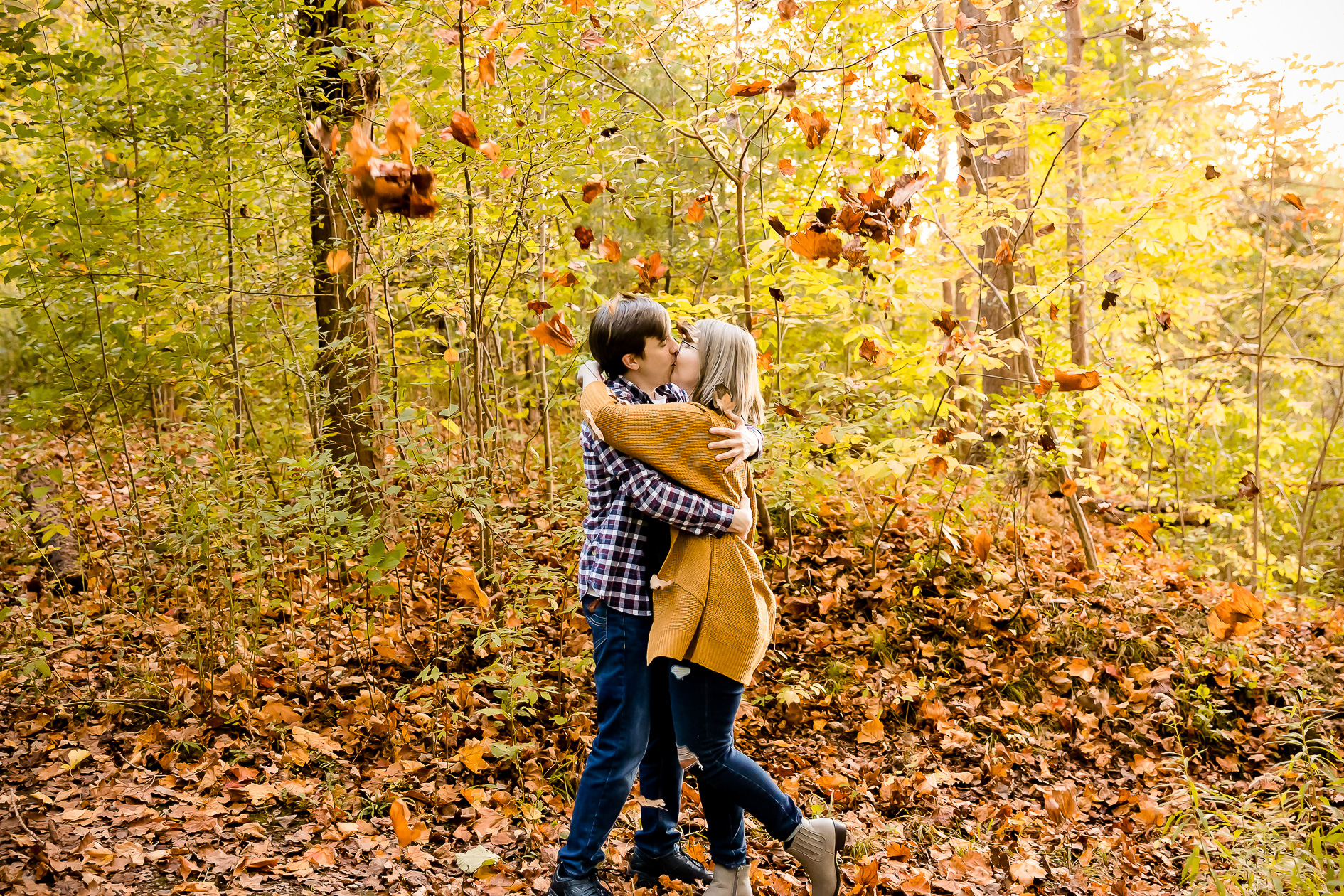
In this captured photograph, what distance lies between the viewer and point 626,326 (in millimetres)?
2486

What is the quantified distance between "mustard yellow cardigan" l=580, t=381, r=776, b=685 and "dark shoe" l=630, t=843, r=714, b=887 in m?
0.78

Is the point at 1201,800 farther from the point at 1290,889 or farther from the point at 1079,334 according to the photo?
the point at 1079,334

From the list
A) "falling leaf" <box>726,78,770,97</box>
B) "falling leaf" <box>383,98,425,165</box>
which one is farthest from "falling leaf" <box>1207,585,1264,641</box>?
"falling leaf" <box>383,98,425,165</box>

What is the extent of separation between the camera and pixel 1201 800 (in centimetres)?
368

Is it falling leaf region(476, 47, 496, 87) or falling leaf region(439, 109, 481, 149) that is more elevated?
falling leaf region(476, 47, 496, 87)

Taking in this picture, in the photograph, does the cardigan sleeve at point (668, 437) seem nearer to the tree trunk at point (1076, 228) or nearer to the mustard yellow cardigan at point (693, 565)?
the mustard yellow cardigan at point (693, 565)

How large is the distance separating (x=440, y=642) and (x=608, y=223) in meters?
4.49

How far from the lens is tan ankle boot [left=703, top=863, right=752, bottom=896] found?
251 cm

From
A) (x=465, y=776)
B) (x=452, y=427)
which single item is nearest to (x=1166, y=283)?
(x=452, y=427)

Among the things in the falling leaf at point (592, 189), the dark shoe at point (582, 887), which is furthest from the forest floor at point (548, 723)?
the falling leaf at point (592, 189)

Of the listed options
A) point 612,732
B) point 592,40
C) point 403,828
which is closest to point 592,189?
point 592,40

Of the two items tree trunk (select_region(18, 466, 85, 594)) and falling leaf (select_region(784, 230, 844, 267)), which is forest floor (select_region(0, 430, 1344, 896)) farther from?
falling leaf (select_region(784, 230, 844, 267))

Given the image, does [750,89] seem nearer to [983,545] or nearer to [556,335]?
[556,335]

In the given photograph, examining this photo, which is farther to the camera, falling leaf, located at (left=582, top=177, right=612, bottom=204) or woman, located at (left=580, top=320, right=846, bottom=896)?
falling leaf, located at (left=582, top=177, right=612, bottom=204)
